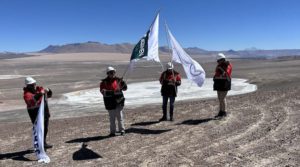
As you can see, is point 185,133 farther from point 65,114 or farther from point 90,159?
point 65,114

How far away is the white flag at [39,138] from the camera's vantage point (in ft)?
29.3

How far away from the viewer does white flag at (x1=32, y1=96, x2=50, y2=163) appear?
892 centimetres

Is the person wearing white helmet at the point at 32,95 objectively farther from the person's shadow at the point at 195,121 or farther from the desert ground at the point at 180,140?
the person's shadow at the point at 195,121

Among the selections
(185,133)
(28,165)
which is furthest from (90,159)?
(185,133)

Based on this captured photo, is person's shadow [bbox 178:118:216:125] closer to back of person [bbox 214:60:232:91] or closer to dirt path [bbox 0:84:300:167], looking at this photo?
dirt path [bbox 0:84:300:167]

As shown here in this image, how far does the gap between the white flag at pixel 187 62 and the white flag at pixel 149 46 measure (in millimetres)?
441

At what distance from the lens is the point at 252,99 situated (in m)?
15.9

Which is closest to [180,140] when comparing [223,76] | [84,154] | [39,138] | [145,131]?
[145,131]

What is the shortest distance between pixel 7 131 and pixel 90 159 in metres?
5.21

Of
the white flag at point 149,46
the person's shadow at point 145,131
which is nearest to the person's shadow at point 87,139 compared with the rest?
the person's shadow at point 145,131

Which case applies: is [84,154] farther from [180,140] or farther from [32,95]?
[180,140]

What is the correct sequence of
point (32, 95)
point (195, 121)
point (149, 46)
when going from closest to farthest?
1. point (32, 95)
2. point (149, 46)
3. point (195, 121)

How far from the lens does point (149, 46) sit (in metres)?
11.1

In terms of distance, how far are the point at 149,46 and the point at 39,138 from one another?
3749mm
